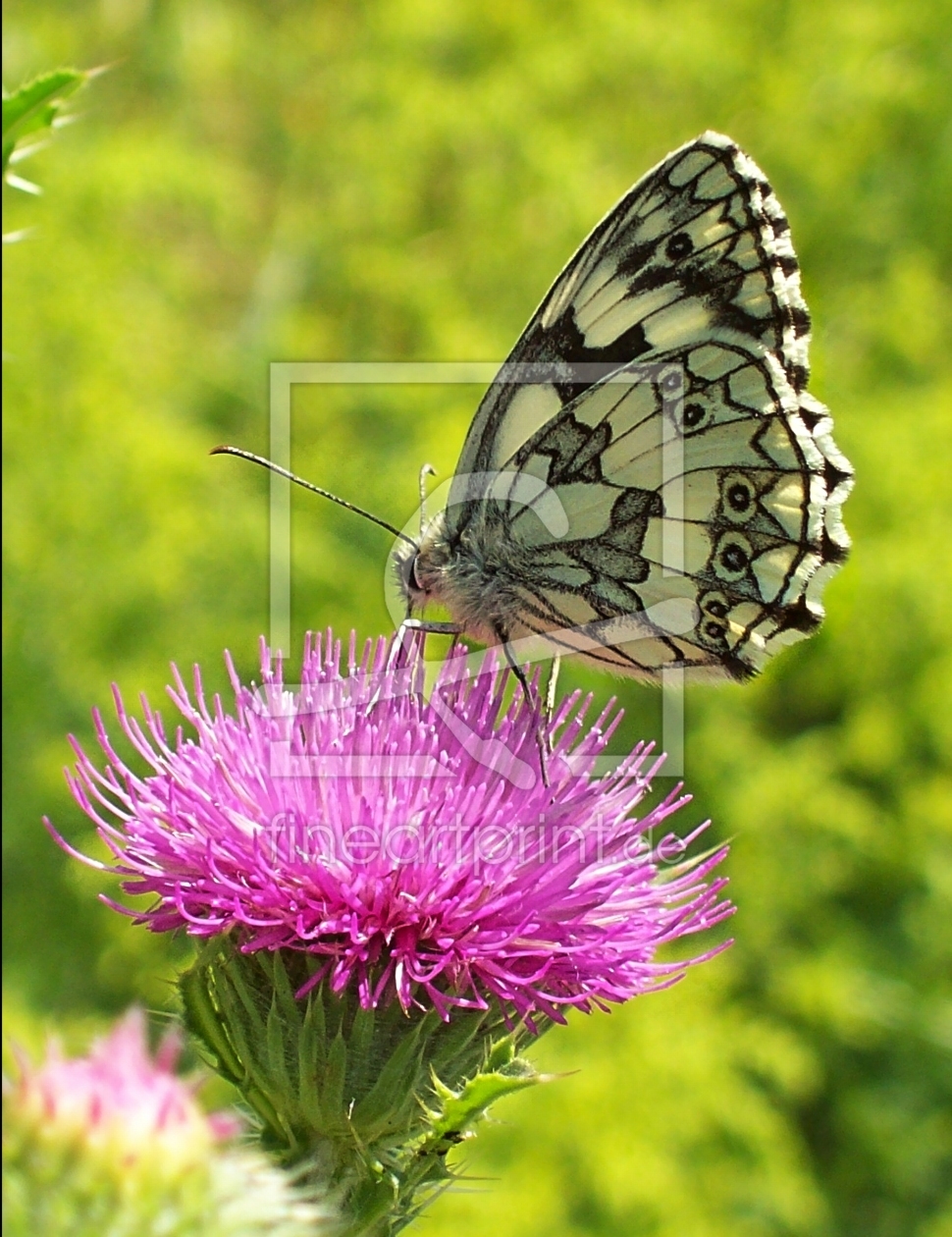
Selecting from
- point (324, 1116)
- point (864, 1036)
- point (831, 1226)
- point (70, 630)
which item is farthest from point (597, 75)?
point (324, 1116)

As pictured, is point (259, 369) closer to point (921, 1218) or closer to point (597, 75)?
point (597, 75)

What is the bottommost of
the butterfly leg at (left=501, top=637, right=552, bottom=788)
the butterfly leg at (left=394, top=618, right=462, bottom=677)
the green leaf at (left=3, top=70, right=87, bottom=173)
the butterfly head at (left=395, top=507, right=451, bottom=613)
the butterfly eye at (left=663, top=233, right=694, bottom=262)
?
the butterfly leg at (left=501, top=637, right=552, bottom=788)

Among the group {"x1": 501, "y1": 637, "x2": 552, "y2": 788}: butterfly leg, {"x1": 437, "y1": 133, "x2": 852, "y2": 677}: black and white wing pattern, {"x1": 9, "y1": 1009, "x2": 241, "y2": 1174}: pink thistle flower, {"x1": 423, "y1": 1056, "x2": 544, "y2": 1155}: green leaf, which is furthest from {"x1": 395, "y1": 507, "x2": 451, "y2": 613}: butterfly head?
{"x1": 9, "y1": 1009, "x2": 241, "y2": 1174}: pink thistle flower

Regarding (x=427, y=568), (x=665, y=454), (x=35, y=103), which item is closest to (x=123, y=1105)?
(x=427, y=568)

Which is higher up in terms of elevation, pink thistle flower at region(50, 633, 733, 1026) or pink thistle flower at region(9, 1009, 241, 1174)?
pink thistle flower at region(50, 633, 733, 1026)

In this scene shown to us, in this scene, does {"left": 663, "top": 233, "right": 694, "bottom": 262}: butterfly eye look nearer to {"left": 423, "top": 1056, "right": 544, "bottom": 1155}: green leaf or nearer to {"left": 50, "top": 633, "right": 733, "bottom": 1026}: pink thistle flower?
{"left": 50, "top": 633, "right": 733, "bottom": 1026}: pink thistle flower

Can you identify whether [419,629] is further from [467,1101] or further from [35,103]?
[35,103]
